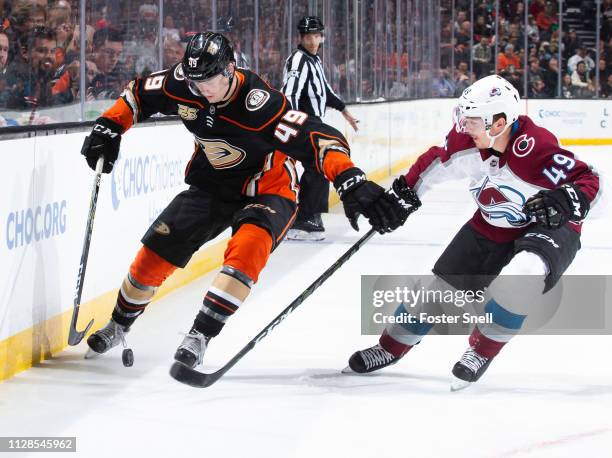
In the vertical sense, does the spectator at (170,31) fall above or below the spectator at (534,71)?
above

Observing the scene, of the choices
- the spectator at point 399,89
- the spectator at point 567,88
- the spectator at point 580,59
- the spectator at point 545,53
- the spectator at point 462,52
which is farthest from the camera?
the spectator at point 462,52

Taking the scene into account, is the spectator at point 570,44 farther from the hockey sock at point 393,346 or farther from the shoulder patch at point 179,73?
the shoulder patch at point 179,73

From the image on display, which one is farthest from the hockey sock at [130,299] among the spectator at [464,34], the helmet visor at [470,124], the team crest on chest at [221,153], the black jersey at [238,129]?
the spectator at [464,34]

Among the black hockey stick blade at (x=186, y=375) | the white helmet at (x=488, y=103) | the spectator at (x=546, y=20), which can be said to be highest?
the spectator at (x=546, y=20)

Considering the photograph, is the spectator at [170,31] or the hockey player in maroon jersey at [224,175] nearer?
the hockey player in maroon jersey at [224,175]

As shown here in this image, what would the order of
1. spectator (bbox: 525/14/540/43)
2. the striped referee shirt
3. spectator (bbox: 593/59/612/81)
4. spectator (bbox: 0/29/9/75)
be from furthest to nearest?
spectator (bbox: 525/14/540/43) → spectator (bbox: 593/59/612/81) → the striped referee shirt → spectator (bbox: 0/29/9/75)

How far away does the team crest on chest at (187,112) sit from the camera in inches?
143

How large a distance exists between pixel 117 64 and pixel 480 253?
2.45 metres

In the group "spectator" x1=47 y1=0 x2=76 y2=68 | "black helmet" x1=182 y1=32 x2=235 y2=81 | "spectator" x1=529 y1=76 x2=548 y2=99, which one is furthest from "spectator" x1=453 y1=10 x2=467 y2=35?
"black helmet" x1=182 y1=32 x2=235 y2=81

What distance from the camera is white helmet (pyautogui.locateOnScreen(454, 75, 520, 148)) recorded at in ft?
11.2

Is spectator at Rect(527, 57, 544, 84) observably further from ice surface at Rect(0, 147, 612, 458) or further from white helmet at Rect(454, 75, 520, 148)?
white helmet at Rect(454, 75, 520, 148)

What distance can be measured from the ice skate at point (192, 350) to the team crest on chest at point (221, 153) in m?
0.62

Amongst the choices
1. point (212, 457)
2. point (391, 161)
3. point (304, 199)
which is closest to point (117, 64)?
point (304, 199)

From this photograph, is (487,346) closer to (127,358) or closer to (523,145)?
(523,145)
